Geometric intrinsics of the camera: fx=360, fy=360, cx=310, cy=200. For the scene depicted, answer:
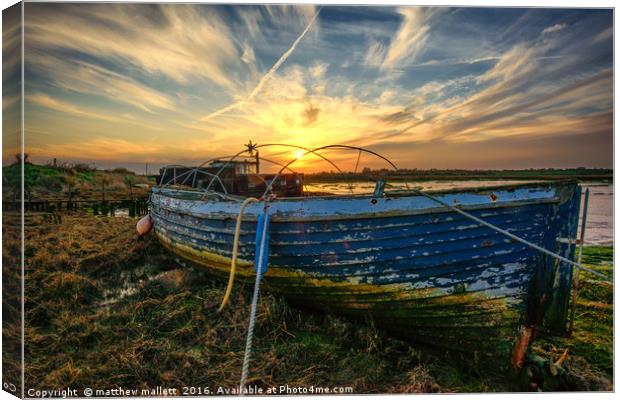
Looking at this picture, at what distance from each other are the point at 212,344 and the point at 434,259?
2096mm

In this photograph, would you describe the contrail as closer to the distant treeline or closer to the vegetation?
the distant treeline

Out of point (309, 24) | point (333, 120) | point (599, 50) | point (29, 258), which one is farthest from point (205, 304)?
point (599, 50)

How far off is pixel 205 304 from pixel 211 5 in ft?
9.71

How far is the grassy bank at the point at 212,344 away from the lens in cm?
293

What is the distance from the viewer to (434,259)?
112 inches

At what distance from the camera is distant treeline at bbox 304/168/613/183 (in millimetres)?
3275

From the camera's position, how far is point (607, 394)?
2.96 meters

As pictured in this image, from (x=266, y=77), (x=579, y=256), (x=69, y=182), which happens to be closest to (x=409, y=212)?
(x=579, y=256)

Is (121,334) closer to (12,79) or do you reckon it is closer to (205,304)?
(205,304)

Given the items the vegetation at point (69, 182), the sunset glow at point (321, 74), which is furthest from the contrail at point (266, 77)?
the vegetation at point (69, 182)

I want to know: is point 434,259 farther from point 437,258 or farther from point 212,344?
point 212,344

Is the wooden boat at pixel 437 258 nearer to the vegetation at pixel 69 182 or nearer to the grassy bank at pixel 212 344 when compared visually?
the grassy bank at pixel 212 344

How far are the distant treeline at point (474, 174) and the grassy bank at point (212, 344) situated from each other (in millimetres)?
1090

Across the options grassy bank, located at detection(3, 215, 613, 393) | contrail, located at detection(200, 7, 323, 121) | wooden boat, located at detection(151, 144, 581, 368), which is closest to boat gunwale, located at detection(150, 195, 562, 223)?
wooden boat, located at detection(151, 144, 581, 368)
